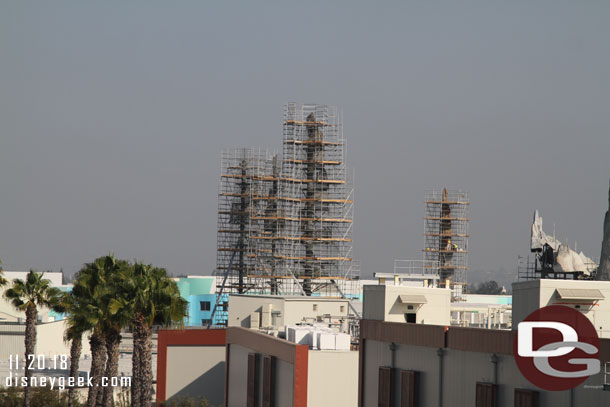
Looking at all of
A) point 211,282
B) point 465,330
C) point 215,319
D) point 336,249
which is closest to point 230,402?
point 465,330

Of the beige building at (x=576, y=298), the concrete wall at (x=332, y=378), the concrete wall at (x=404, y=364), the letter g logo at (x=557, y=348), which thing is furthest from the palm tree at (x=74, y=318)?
the letter g logo at (x=557, y=348)

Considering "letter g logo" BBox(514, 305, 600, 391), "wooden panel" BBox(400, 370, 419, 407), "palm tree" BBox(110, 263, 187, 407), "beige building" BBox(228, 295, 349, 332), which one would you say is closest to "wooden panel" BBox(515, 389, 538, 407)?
"letter g logo" BBox(514, 305, 600, 391)

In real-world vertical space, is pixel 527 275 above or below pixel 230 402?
above

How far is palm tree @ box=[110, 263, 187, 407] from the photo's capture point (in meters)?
39.7

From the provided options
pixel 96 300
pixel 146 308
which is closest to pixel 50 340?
pixel 96 300

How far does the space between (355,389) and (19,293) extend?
26.8 metres

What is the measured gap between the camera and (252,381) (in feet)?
157

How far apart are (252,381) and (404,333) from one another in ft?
48.4

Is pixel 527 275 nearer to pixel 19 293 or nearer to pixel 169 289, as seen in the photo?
pixel 169 289

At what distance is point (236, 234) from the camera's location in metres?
121

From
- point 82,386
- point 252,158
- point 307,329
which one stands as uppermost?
point 252,158

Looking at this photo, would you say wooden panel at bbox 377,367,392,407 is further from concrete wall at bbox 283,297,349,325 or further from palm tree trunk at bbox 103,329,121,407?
concrete wall at bbox 283,297,349,325

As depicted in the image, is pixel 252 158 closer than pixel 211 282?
Yes

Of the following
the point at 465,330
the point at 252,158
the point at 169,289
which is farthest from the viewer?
the point at 252,158
